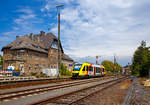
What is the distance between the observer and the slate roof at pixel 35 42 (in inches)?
1603

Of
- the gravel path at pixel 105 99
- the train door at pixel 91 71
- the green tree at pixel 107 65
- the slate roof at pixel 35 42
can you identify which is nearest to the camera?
the gravel path at pixel 105 99

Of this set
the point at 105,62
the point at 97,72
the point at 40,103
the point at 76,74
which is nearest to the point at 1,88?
the point at 40,103

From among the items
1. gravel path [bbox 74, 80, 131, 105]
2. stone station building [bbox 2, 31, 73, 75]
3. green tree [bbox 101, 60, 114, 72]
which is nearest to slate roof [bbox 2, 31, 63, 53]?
stone station building [bbox 2, 31, 73, 75]

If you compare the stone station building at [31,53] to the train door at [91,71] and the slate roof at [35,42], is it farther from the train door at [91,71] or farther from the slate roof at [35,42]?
the train door at [91,71]

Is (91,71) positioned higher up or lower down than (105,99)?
higher up

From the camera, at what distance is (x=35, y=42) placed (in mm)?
46969

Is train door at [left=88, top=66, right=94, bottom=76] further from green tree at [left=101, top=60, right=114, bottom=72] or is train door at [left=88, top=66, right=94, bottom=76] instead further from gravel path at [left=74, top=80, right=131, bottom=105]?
green tree at [left=101, top=60, right=114, bottom=72]

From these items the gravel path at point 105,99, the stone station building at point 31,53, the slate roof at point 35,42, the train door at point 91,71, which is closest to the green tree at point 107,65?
the stone station building at point 31,53

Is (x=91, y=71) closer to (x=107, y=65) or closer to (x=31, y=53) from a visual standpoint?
(x=31, y=53)

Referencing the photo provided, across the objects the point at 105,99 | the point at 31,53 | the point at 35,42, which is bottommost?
the point at 105,99

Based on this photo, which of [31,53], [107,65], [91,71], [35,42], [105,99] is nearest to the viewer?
[105,99]

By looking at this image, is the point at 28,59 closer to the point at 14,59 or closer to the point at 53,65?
the point at 14,59

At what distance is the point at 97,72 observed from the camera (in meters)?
36.2

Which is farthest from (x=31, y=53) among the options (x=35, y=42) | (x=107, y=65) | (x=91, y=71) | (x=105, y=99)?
(x=107, y=65)
